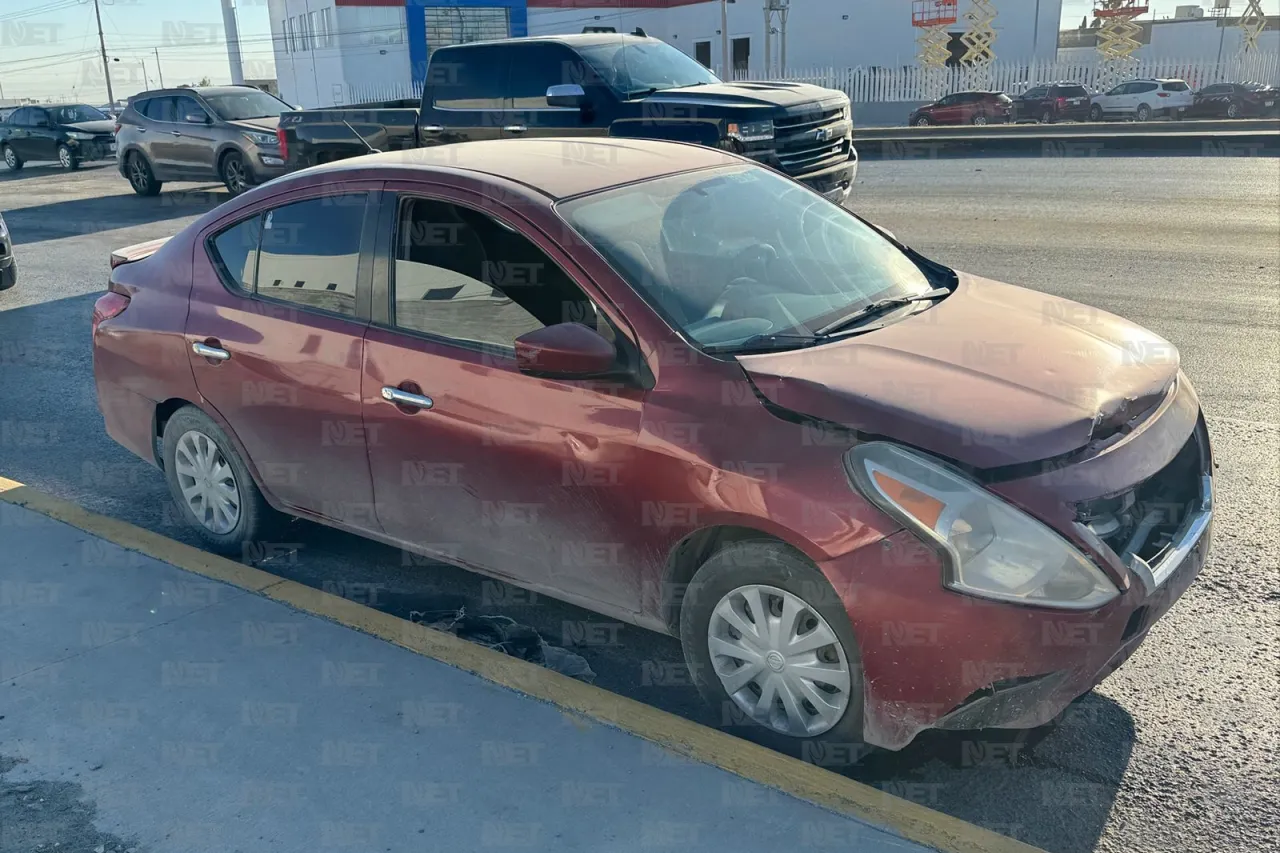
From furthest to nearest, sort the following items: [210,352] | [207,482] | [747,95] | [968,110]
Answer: [968,110], [747,95], [207,482], [210,352]

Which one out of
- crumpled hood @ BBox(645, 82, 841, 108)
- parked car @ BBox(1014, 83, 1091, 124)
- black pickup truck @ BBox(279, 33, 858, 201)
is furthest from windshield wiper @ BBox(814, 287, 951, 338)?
parked car @ BBox(1014, 83, 1091, 124)

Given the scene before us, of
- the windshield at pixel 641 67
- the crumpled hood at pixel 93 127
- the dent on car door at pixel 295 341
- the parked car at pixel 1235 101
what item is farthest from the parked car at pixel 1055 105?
the dent on car door at pixel 295 341

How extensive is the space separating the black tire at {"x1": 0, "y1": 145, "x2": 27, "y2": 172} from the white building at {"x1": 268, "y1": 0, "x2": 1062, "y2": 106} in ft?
61.6

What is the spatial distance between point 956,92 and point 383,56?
23.2 metres

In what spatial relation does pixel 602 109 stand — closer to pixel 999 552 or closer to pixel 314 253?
pixel 314 253

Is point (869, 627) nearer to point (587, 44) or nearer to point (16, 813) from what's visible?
point (16, 813)

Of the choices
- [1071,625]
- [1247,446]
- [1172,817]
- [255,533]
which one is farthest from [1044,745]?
[255,533]

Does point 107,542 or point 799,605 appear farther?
point 107,542

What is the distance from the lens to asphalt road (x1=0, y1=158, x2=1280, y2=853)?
308cm

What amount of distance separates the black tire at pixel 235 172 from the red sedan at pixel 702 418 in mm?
13506

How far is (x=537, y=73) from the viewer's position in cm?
1166

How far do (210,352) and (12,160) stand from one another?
2777cm

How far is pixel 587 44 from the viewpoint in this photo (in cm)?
1159

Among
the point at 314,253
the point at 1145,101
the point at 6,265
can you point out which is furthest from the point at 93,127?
the point at 1145,101
